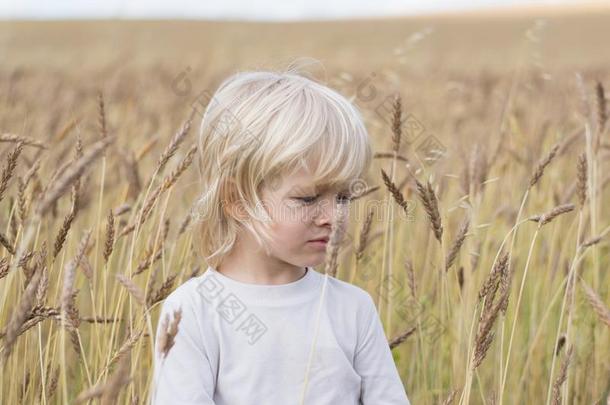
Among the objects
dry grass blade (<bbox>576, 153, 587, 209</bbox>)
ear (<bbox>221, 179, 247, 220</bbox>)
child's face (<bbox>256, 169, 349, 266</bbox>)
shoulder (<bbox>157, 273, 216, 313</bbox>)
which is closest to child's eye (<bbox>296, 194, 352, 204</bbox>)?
child's face (<bbox>256, 169, 349, 266</bbox>)

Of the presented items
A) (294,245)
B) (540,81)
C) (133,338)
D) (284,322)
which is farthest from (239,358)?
(540,81)

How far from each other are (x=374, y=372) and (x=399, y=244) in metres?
1.03

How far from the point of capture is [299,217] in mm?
1438

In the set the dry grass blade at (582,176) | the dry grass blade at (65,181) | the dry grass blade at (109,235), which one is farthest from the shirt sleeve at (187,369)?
the dry grass blade at (582,176)

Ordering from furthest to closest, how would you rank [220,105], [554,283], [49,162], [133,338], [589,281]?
[49,162]
[589,281]
[554,283]
[220,105]
[133,338]

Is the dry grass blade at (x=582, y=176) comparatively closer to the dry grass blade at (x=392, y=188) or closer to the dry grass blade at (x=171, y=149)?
the dry grass blade at (x=392, y=188)

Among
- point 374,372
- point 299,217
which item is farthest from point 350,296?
point 299,217

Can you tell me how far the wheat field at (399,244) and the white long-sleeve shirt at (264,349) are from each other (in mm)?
74

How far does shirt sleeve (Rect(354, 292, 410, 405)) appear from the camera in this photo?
1.58 meters

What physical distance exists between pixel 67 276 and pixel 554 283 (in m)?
1.76

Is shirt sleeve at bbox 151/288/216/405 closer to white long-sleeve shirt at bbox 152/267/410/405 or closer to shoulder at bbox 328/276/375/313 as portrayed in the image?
white long-sleeve shirt at bbox 152/267/410/405

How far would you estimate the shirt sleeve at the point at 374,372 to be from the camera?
158cm

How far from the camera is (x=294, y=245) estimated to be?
144cm

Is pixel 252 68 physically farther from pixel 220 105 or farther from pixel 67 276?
pixel 67 276
